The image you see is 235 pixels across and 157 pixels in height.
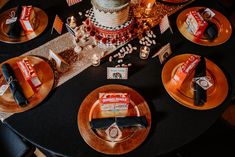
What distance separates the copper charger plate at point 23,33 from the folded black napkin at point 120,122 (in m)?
0.70

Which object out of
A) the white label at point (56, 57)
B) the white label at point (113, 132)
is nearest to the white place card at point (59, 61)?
the white label at point (56, 57)

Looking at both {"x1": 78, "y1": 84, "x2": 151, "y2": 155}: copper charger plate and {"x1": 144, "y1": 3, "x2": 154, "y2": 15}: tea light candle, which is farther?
{"x1": 144, "y1": 3, "x2": 154, "y2": 15}: tea light candle

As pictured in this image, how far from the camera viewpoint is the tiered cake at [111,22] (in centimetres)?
143

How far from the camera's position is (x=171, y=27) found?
1620 millimetres

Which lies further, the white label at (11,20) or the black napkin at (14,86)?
the white label at (11,20)

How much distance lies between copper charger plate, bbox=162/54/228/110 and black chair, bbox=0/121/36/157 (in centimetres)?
87

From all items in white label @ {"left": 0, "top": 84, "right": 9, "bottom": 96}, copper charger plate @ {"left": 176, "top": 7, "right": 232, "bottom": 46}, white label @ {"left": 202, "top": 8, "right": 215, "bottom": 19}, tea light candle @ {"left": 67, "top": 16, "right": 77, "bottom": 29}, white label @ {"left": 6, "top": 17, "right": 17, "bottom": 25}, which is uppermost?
white label @ {"left": 6, "top": 17, "right": 17, "bottom": 25}

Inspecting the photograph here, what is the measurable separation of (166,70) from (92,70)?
16.3 inches

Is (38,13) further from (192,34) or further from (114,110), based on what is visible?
(192,34)

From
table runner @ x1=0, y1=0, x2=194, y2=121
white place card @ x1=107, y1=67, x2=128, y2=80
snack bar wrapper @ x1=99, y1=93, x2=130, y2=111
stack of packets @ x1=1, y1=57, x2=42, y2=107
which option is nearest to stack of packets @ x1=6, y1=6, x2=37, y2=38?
table runner @ x1=0, y1=0, x2=194, y2=121

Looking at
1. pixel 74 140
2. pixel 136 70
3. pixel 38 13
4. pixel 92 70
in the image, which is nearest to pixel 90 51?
pixel 92 70

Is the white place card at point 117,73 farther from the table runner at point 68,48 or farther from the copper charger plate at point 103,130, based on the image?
the table runner at point 68,48

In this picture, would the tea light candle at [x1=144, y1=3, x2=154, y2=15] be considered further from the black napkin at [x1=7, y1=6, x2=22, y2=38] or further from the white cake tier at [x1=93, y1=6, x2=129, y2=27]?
the black napkin at [x1=7, y1=6, x2=22, y2=38]

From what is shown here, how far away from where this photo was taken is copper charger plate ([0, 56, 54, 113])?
4.19 feet
